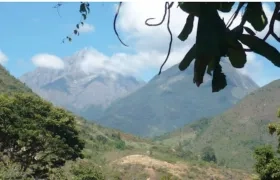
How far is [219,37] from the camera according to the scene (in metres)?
1.80

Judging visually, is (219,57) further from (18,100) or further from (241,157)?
(241,157)

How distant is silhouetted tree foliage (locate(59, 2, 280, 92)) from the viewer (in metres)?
1.77

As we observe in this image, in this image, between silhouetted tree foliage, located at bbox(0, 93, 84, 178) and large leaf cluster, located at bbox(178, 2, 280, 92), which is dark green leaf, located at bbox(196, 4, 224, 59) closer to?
large leaf cluster, located at bbox(178, 2, 280, 92)

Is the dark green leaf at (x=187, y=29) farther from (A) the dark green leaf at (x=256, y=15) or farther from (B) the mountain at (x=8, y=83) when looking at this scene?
(B) the mountain at (x=8, y=83)

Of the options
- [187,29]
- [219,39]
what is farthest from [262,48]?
[187,29]

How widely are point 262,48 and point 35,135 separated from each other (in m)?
28.9

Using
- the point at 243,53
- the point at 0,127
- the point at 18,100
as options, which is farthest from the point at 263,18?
the point at 18,100

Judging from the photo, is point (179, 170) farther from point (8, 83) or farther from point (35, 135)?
point (35, 135)

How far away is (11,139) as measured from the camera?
29.7m

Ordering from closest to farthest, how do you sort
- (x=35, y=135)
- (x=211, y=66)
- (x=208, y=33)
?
(x=208, y=33) < (x=211, y=66) < (x=35, y=135)

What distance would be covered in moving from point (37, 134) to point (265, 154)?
1589 cm

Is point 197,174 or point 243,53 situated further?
point 197,174

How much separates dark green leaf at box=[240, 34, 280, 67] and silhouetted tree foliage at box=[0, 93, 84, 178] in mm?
27969

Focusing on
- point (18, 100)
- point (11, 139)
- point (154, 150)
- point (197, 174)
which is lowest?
point (11, 139)
